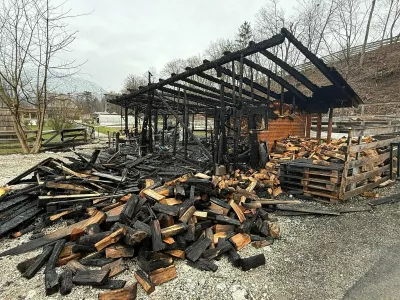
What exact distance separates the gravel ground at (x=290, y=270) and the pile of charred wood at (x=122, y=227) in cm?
13

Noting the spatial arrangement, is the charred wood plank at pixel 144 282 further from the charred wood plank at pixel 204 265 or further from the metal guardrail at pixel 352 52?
the metal guardrail at pixel 352 52

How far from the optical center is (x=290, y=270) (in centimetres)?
330

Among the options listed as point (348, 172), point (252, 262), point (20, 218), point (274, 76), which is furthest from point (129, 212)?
point (274, 76)

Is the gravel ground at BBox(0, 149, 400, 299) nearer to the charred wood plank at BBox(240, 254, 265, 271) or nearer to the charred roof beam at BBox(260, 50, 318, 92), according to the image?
the charred wood plank at BBox(240, 254, 265, 271)

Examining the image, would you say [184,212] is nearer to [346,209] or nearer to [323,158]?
[346,209]

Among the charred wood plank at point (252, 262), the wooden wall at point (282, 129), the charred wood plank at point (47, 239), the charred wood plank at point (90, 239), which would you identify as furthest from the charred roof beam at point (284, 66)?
the charred wood plank at point (90, 239)

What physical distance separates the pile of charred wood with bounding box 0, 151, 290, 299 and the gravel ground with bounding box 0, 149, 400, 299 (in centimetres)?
13

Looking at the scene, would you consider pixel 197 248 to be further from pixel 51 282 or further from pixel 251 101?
pixel 251 101

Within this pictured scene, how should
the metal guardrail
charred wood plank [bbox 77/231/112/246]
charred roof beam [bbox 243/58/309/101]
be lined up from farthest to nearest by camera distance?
the metal guardrail < charred roof beam [bbox 243/58/309/101] < charred wood plank [bbox 77/231/112/246]

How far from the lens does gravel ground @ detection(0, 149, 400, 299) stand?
9.29ft

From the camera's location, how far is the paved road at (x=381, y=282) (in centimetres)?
279

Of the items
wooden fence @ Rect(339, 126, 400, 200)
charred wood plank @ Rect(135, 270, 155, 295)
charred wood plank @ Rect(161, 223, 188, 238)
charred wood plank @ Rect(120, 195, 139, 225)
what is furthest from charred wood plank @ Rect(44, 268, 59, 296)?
wooden fence @ Rect(339, 126, 400, 200)

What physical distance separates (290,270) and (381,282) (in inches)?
44.3

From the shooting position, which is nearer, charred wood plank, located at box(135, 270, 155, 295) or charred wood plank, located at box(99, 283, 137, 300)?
charred wood plank, located at box(99, 283, 137, 300)
